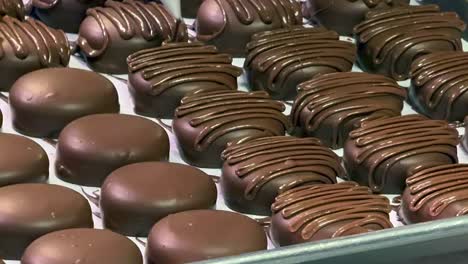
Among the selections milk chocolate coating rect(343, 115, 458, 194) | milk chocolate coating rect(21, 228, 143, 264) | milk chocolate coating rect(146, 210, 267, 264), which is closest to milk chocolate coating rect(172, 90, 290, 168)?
milk chocolate coating rect(343, 115, 458, 194)

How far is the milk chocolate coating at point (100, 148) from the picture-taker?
1.97 m

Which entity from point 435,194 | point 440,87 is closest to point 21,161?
point 435,194

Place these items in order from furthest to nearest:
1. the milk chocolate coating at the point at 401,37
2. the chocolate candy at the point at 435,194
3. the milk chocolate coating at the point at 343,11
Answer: the milk chocolate coating at the point at 343,11 < the milk chocolate coating at the point at 401,37 < the chocolate candy at the point at 435,194

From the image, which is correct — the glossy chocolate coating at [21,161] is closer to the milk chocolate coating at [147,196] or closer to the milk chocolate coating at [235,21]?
the milk chocolate coating at [147,196]

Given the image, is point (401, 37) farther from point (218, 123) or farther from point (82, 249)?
point (82, 249)

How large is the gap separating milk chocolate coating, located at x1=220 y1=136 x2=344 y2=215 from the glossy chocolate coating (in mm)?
344

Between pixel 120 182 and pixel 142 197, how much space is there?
6 cm

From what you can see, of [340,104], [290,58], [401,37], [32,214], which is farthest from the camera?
[401,37]

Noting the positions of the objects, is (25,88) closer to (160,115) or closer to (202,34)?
(160,115)

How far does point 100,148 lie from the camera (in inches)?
77.5

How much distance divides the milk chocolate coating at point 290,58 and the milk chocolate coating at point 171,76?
0.20 feet

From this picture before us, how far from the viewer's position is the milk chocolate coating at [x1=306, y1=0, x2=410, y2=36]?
2514 millimetres

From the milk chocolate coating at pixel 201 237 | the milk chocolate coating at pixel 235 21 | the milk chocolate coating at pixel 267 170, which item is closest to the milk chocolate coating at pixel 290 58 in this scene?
the milk chocolate coating at pixel 235 21

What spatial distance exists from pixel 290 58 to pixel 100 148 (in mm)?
517
